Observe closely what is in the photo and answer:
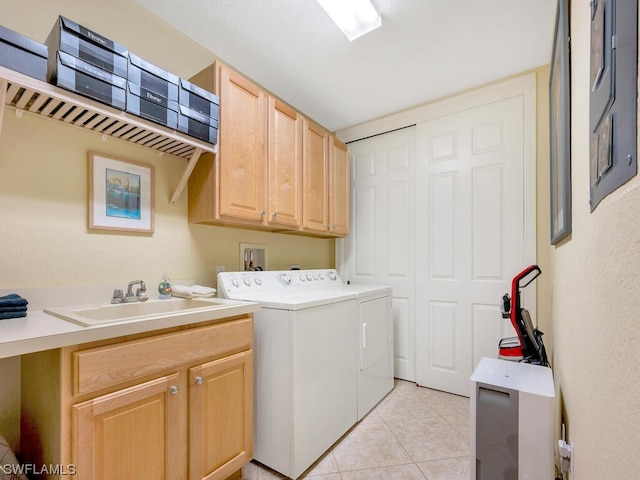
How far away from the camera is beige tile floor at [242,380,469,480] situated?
1694mm

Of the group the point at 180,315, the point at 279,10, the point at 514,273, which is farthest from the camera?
the point at 514,273

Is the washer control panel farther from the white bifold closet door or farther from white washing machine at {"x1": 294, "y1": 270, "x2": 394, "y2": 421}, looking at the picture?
the white bifold closet door

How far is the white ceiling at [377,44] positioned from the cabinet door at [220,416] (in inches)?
76.5

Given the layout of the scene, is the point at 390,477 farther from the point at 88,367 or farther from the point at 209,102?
the point at 209,102

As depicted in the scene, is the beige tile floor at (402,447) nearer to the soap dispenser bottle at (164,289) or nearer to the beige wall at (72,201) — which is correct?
the soap dispenser bottle at (164,289)

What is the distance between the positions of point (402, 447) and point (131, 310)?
1.77 metres

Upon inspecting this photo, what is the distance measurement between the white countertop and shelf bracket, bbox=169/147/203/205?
2.87ft

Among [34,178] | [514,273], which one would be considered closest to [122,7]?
[34,178]

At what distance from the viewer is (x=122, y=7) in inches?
69.4

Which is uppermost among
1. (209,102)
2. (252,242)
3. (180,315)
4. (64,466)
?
(209,102)

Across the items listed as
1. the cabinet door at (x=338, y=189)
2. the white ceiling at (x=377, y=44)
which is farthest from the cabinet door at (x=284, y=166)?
the cabinet door at (x=338, y=189)

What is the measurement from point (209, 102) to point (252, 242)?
1107 mm

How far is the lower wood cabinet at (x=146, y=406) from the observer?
1023mm

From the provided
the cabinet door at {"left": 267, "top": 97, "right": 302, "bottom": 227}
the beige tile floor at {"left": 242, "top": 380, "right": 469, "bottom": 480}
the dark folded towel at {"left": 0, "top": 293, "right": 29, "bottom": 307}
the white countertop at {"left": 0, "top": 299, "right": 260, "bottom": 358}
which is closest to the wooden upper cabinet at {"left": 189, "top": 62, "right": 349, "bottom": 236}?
the cabinet door at {"left": 267, "top": 97, "right": 302, "bottom": 227}
